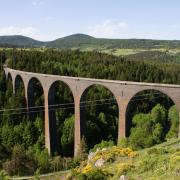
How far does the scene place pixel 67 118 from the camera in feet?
221

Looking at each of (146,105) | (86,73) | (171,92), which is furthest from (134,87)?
(86,73)

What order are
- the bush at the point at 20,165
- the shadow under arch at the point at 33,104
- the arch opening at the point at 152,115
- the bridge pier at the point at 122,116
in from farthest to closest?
→ the arch opening at the point at 152,115, the shadow under arch at the point at 33,104, the bush at the point at 20,165, the bridge pier at the point at 122,116

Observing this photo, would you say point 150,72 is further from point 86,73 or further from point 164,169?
point 164,169

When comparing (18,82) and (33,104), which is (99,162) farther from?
(18,82)

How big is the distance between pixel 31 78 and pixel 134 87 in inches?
1021

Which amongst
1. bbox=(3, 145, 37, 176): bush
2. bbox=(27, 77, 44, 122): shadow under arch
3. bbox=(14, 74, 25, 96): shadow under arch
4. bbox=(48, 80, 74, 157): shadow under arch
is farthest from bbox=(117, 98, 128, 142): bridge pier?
bbox=(14, 74, 25, 96): shadow under arch

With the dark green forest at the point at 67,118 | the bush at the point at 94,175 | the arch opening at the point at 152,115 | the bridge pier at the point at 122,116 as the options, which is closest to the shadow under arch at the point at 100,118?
the dark green forest at the point at 67,118

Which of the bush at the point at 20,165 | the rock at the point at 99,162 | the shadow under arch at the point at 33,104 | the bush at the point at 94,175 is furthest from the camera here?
the shadow under arch at the point at 33,104

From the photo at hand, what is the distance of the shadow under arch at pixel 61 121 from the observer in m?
56.4

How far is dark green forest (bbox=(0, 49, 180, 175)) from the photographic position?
4791 centimetres

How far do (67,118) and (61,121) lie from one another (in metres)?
1.29

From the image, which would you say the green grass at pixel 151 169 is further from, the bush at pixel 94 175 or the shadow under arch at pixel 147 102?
the shadow under arch at pixel 147 102

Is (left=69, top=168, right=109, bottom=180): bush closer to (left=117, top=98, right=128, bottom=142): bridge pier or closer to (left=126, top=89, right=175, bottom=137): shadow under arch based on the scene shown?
(left=117, top=98, right=128, bottom=142): bridge pier

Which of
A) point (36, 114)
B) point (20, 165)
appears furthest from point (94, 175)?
point (36, 114)
